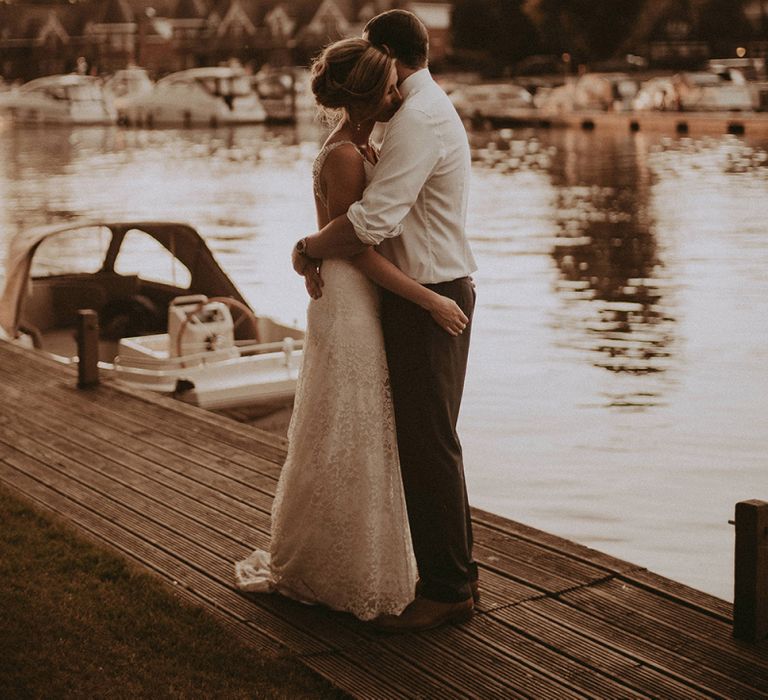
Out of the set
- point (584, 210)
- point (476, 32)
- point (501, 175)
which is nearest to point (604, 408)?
point (584, 210)

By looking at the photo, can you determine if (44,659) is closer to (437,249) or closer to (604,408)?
(437,249)

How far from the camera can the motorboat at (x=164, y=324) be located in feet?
33.3

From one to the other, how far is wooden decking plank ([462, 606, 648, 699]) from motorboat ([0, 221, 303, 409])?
5122 millimetres

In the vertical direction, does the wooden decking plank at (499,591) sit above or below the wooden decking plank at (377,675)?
below

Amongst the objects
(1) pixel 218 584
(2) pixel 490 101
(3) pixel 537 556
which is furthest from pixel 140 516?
(2) pixel 490 101

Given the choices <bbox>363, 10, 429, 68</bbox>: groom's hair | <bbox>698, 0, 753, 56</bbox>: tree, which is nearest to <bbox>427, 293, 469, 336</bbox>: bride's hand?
<bbox>363, 10, 429, 68</bbox>: groom's hair

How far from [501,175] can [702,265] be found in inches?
607

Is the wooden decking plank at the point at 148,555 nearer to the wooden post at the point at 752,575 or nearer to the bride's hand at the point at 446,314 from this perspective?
the bride's hand at the point at 446,314

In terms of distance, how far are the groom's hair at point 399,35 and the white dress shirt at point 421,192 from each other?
0.26 ft

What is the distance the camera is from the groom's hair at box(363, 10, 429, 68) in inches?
171

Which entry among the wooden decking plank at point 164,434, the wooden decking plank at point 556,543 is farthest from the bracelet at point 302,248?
the wooden decking plank at point 164,434

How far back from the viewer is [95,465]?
23.5 feet

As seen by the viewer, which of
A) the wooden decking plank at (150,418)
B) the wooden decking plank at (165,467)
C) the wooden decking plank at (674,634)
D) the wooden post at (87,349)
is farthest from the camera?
the wooden post at (87,349)

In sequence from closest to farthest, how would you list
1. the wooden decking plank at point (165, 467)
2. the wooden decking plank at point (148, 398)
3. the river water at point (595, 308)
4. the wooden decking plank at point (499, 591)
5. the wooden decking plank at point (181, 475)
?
the wooden decking plank at point (499, 591), the wooden decking plank at point (181, 475), the wooden decking plank at point (165, 467), the wooden decking plank at point (148, 398), the river water at point (595, 308)
